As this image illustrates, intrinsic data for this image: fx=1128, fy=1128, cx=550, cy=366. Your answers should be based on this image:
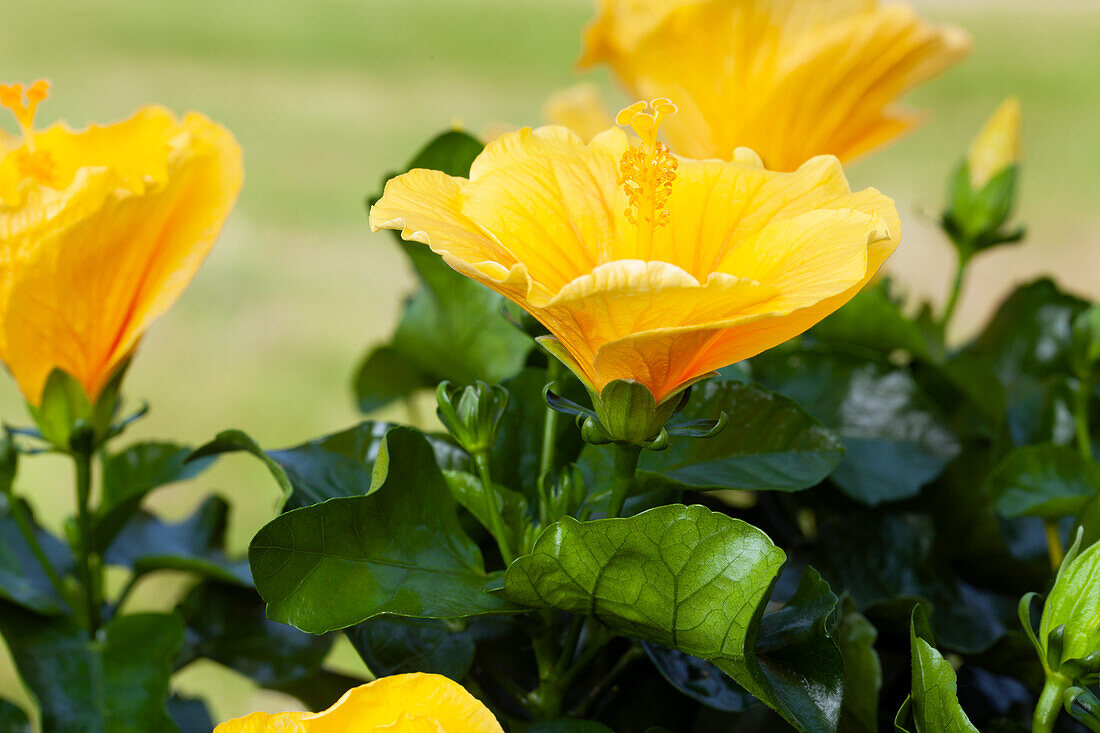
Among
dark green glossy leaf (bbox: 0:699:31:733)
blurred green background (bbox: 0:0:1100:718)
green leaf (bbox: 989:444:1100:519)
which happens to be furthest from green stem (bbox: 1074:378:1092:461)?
blurred green background (bbox: 0:0:1100:718)

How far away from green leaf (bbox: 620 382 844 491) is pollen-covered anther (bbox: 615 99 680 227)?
0.10m

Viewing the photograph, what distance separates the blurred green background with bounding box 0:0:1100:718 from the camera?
7.01ft

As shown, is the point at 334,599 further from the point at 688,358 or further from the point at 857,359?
the point at 857,359

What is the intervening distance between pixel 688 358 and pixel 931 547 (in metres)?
0.29

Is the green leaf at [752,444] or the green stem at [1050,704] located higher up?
the green leaf at [752,444]

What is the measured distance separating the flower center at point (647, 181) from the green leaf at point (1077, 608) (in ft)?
0.64

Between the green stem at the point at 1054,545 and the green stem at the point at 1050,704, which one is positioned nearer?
the green stem at the point at 1050,704

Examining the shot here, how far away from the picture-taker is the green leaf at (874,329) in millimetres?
681

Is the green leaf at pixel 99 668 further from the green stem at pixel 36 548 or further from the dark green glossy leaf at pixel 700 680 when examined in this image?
the dark green glossy leaf at pixel 700 680

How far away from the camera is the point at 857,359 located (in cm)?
64

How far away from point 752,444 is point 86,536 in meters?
0.34

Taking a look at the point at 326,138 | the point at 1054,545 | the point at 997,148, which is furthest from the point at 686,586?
the point at 326,138

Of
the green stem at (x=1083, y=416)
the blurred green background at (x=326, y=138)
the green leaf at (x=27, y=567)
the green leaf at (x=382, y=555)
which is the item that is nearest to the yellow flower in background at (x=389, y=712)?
the green leaf at (x=382, y=555)

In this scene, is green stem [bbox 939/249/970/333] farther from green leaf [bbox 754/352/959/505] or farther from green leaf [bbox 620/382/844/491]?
green leaf [bbox 620/382/844/491]
